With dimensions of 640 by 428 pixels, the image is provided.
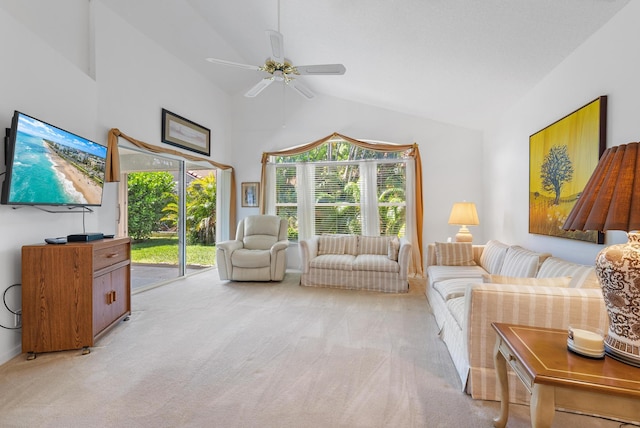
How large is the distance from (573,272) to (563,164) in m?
1.14

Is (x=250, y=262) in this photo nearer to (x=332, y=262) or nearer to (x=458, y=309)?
(x=332, y=262)

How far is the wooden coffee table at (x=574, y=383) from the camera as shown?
103cm

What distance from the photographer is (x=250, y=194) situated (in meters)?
6.04

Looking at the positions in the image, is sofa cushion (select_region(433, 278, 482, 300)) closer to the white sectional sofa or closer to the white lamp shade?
the white sectional sofa

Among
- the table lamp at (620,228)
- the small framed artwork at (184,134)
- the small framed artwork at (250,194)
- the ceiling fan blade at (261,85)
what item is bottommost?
the table lamp at (620,228)

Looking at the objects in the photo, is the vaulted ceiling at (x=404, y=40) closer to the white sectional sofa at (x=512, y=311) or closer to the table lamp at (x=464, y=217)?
the table lamp at (x=464, y=217)

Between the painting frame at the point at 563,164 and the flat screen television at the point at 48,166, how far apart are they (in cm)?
409

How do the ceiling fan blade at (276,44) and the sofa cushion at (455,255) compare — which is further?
the sofa cushion at (455,255)

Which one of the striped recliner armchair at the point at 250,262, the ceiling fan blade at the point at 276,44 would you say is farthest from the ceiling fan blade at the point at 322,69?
the striped recliner armchair at the point at 250,262

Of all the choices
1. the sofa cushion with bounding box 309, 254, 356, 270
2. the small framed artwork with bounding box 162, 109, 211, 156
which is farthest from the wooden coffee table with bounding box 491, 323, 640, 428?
the small framed artwork with bounding box 162, 109, 211, 156

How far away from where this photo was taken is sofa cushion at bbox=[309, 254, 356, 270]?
4.41 meters

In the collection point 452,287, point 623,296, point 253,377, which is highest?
point 623,296

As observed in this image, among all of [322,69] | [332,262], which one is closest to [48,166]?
[322,69]

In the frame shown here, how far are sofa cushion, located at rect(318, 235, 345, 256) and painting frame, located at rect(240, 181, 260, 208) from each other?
1685 millimetres
